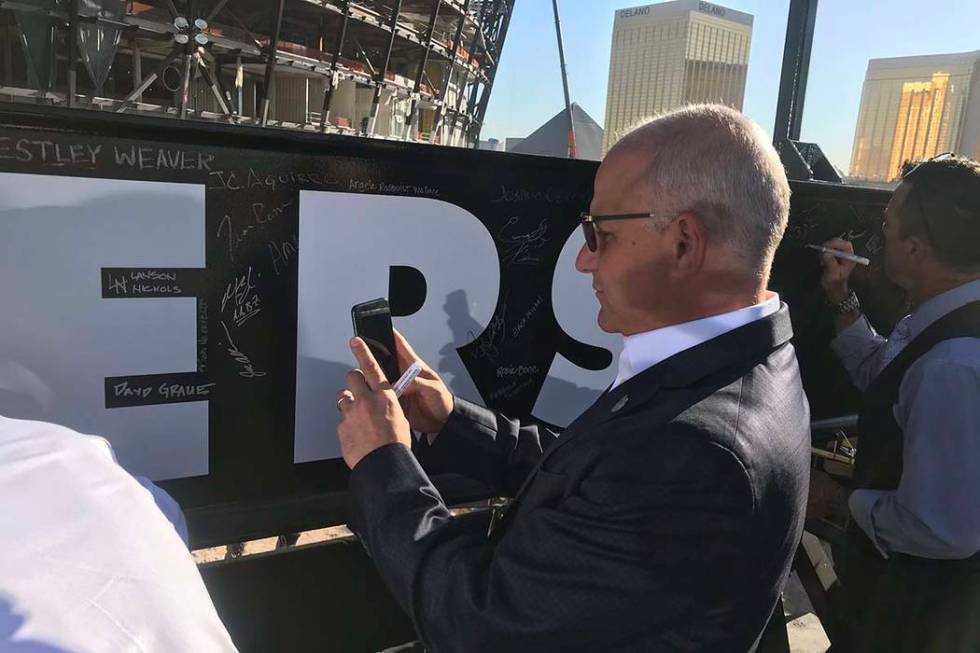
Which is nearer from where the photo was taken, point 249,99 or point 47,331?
point 47,331

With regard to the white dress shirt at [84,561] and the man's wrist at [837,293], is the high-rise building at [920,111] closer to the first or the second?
the man's wrist at [837,293]

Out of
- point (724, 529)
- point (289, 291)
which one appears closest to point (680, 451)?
point (724, 529)

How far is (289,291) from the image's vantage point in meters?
2.00

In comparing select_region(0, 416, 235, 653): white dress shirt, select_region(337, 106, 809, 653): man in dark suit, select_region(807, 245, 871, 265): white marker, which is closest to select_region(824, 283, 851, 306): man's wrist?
select_region(807, 245, 871, 265): white marker

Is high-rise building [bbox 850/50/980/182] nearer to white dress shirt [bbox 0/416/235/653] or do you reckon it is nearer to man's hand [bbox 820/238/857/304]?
man's hand [bbox 820/238/857/304]

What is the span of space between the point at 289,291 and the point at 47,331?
62 cm

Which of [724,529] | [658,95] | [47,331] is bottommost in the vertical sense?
[724,529]

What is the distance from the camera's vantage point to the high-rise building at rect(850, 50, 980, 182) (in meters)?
4.13

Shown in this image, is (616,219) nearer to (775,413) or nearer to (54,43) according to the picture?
(775,413)

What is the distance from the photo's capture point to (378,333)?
194 centimetres

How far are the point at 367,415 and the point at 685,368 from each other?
737 millimetres

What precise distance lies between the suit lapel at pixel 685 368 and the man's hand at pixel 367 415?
0.38 meters
